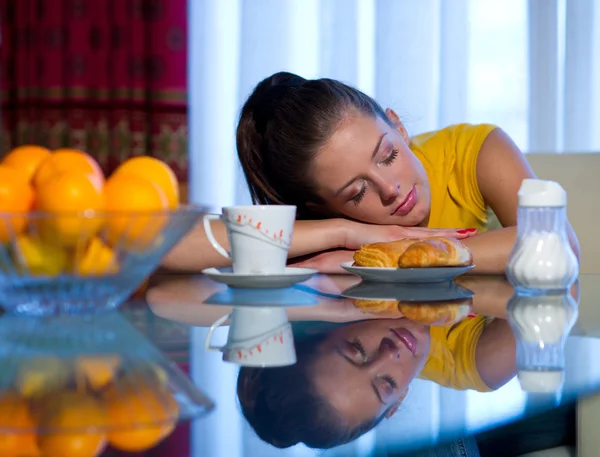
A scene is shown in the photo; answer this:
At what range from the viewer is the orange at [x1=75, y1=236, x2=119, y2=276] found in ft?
1.98

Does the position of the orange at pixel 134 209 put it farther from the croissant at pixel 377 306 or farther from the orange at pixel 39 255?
the croissant at pixel 377 306

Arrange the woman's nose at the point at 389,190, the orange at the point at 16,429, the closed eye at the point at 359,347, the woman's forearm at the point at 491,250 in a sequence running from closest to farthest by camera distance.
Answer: the orange at the point at 16,429, the closed eye at the point at 359,347, the woman's forearm at the point at 491,250, the woman's nose at the point at 389,190

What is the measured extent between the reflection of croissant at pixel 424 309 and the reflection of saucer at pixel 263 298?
0.21 ft

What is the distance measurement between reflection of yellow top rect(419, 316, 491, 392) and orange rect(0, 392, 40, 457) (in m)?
0.23

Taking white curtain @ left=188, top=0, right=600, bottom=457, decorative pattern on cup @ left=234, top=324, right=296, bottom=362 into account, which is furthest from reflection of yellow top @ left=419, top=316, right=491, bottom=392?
white curtain @ left=188, top=0, right=600, bottom=457

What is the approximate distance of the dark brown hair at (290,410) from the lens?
36 centimetres

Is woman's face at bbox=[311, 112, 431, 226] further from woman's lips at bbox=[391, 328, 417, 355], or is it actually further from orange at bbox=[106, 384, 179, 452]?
orange at bbox=[106, 384, 179, 452]

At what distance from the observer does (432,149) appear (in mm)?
1791

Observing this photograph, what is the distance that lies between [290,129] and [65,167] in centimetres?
94

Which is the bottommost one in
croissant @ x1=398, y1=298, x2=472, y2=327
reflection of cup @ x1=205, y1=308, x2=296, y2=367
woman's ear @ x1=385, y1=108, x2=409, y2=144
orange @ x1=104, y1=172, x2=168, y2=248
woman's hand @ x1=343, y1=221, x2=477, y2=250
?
woman's hand @ x1=343, y1=221, x2=477, y2=250

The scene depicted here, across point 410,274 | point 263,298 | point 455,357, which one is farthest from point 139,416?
point 410,274

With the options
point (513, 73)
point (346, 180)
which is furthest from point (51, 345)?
point (513, 73)

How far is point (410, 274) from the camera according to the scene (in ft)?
3.11

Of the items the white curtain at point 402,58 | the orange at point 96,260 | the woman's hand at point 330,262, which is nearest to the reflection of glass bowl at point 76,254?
the orange at point 96,260
